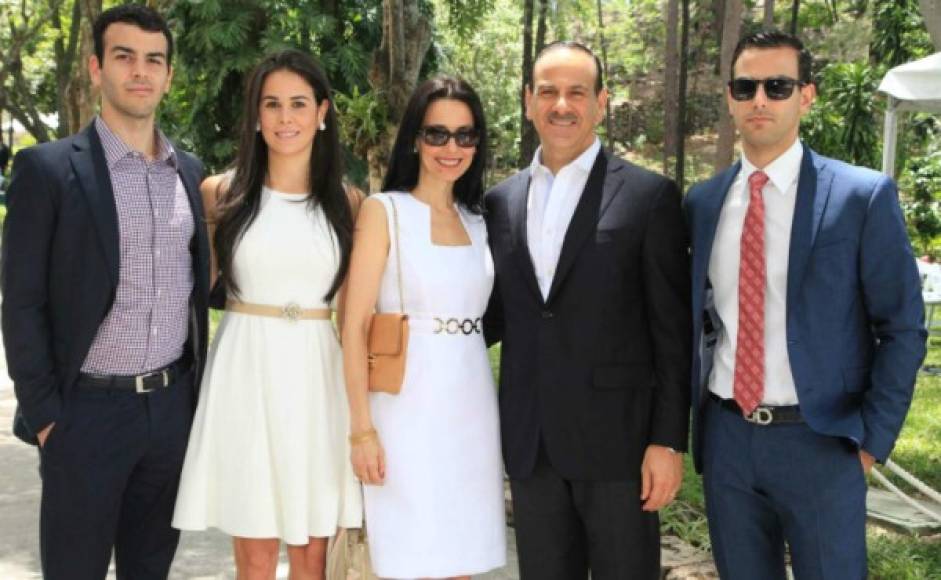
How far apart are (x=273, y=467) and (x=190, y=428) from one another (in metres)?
0.33

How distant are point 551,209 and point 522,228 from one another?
0.40 feet

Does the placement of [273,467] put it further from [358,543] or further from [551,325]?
[551,325]

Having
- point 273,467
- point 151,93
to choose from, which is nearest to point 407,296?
point 273,467

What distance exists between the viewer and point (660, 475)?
11.1 feet

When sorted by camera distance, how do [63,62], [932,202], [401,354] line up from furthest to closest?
[63,62] → [932,202] → [401,354]

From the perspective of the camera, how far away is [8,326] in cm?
332

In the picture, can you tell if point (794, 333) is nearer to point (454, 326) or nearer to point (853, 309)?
point (853, 309)

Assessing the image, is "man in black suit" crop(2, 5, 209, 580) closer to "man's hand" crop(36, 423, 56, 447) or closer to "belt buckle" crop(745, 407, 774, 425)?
"man's hand" crop(36, 423, 56, 447)

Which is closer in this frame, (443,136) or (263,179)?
(443,136)

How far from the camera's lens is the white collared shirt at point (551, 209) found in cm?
350

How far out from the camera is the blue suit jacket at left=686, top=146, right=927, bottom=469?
3.05 m

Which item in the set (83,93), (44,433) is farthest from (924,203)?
(44,433)

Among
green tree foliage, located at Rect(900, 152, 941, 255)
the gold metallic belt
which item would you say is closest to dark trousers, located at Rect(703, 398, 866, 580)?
the gold metallic belt

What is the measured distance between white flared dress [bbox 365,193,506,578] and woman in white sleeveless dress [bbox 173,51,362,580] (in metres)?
0.18
